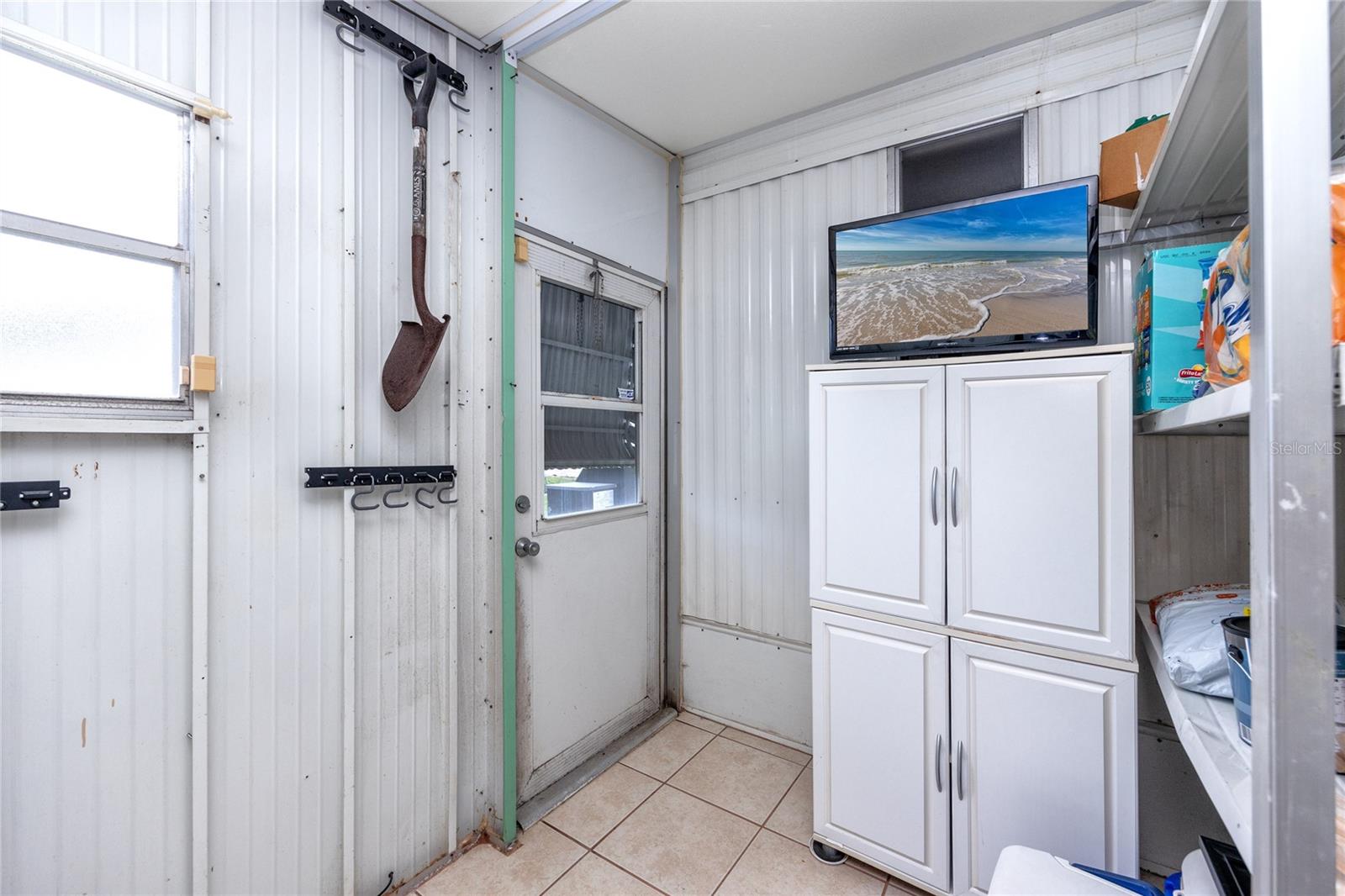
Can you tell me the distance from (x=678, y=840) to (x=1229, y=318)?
2091 mm

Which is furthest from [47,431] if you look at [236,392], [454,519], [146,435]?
[454,519]

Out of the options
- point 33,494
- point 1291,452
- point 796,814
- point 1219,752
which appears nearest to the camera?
point 1291,452

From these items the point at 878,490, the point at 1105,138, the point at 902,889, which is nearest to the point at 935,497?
the point at 878,490

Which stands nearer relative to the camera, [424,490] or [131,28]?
[131,28]

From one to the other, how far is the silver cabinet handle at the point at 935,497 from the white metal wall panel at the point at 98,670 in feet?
6.42

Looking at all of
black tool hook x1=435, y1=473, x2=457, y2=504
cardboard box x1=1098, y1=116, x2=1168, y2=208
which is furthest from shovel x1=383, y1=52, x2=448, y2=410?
cardboard box x1=1098, y1=116, x2=1168, y2=208

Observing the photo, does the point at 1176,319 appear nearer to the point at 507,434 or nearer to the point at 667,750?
the point at 507,434

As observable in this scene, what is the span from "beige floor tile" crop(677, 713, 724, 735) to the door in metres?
0.15

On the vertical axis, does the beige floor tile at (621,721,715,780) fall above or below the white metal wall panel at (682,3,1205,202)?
below

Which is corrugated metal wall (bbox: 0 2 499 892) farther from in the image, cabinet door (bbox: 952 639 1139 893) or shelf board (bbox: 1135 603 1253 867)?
shelf board (bbox: 1135 603 1253 867)

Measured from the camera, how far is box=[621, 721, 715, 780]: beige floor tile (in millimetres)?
2305

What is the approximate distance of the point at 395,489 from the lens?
1.66 metres

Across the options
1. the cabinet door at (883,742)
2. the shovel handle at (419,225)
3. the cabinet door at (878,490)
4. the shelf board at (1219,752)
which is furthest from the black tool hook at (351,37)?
the shelf board at (1219,752)

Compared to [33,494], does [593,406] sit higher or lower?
higher
